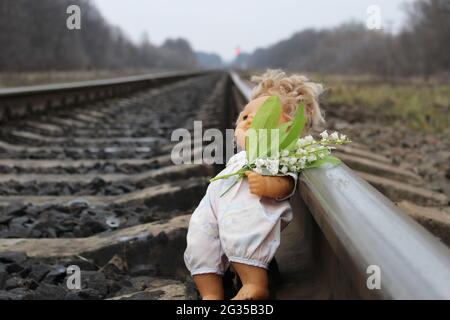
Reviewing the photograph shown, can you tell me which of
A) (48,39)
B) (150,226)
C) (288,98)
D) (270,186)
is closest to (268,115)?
(288,98)

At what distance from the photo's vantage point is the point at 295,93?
1781 millimetres

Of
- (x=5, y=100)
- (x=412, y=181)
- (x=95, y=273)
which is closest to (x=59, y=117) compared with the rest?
(x=5, y=100)

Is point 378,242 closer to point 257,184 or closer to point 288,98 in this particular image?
point 257,184

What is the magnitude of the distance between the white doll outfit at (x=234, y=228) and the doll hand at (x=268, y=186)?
2 cm

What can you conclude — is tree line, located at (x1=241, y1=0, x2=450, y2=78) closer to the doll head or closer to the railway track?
the railway track

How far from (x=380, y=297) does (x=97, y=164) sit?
3.36m

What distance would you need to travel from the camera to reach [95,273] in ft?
6.48

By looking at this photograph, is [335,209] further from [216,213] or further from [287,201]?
[216,213]

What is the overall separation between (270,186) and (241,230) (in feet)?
0.43

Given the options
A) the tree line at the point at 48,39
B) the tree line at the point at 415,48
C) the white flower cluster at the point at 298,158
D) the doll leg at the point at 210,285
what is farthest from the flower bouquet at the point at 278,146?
the tree line at the point at 48,39

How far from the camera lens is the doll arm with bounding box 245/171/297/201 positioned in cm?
152

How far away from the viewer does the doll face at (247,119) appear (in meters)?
1.78

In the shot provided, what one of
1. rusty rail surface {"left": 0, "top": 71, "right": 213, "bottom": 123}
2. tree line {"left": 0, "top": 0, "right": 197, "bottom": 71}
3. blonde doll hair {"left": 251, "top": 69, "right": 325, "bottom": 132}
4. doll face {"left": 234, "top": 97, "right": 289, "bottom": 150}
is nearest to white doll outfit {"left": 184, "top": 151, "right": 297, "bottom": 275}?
doll face {"left": 234, "top": 97, "right": 289, "bottom": 150}

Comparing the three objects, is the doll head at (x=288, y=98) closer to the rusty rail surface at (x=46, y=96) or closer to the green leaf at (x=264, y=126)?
the green leaf at (x=264, y=126)
